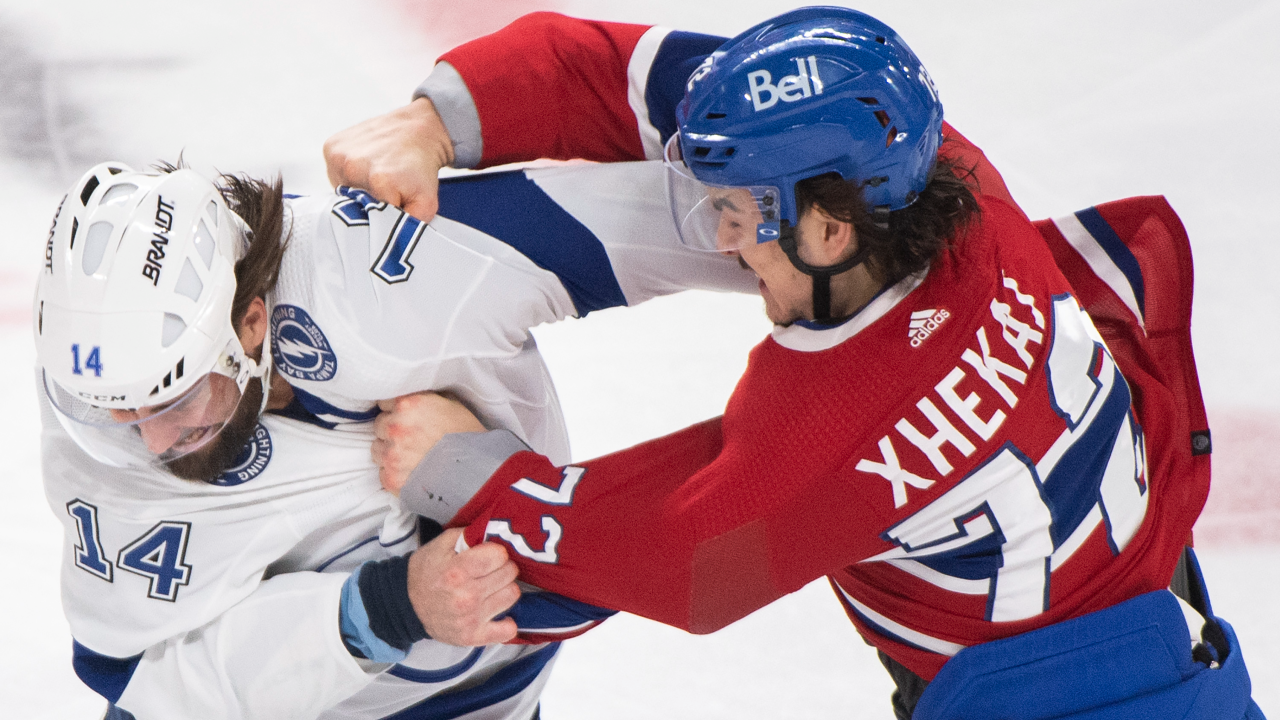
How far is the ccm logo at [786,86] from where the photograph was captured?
5.49 ft

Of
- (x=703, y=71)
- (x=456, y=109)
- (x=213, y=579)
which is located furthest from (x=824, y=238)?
(x=213, y=579)

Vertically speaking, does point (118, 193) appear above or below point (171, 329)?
above

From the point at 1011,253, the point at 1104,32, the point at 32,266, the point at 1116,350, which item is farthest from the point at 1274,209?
the point at 32,266

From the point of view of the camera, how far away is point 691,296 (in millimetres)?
3588

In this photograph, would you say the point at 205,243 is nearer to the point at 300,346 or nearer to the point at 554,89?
the point at 300,346

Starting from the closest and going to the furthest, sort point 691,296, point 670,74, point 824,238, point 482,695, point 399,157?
point 824,238 < point 399,157 < point 670,74 < point 482,695 < point 691,296

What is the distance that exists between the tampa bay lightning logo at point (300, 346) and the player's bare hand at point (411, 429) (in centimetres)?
13

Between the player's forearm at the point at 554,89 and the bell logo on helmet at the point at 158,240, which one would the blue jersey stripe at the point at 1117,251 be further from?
the bell logo on helmet at the point at 158,240

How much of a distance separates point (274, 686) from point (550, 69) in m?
1.10

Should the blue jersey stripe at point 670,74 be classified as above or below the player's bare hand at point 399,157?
above

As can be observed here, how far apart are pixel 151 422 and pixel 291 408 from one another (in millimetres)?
283

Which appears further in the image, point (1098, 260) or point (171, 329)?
point (1098, 260)

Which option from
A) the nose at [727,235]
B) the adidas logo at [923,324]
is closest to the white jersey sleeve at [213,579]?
the nose at [727,235]

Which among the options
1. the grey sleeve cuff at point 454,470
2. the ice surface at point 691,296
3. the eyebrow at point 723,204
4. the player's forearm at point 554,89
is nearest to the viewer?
the eyebrow at point 723,204
